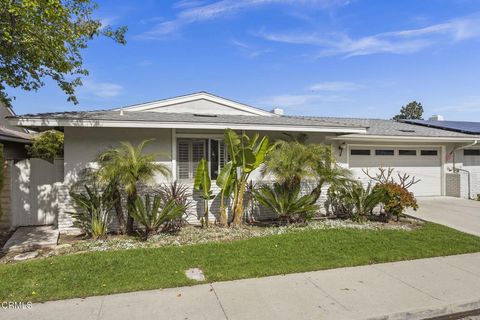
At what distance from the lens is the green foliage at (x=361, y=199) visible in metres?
9.25

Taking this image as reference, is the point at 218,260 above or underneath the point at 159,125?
underneath

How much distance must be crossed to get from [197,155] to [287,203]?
3151 mm

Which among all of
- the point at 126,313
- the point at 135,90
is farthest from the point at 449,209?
the point at 135,90

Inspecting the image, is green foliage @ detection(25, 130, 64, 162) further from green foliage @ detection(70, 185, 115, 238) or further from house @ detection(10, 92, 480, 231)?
green foliage @ detection(70, 185, 115, 238)

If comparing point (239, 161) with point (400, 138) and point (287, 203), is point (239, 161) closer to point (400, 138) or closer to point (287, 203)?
point (287, 203)

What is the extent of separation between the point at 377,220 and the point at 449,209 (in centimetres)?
381

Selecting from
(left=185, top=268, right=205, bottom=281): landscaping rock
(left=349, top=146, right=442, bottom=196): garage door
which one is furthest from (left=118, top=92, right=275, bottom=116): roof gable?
(left=185, top=268, right=205, bottom=281): landscaping rock

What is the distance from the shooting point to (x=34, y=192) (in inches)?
367

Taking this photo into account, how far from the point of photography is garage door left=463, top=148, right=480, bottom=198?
586 inches

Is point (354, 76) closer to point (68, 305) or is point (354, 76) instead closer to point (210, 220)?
point (210, 220)

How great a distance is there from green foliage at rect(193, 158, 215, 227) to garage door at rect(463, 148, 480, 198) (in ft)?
43.0

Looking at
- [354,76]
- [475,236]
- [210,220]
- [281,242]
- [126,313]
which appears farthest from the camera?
[354,76]

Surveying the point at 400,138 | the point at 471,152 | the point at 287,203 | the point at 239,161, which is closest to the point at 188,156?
the point at 239,161

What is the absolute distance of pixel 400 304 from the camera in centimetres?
436
